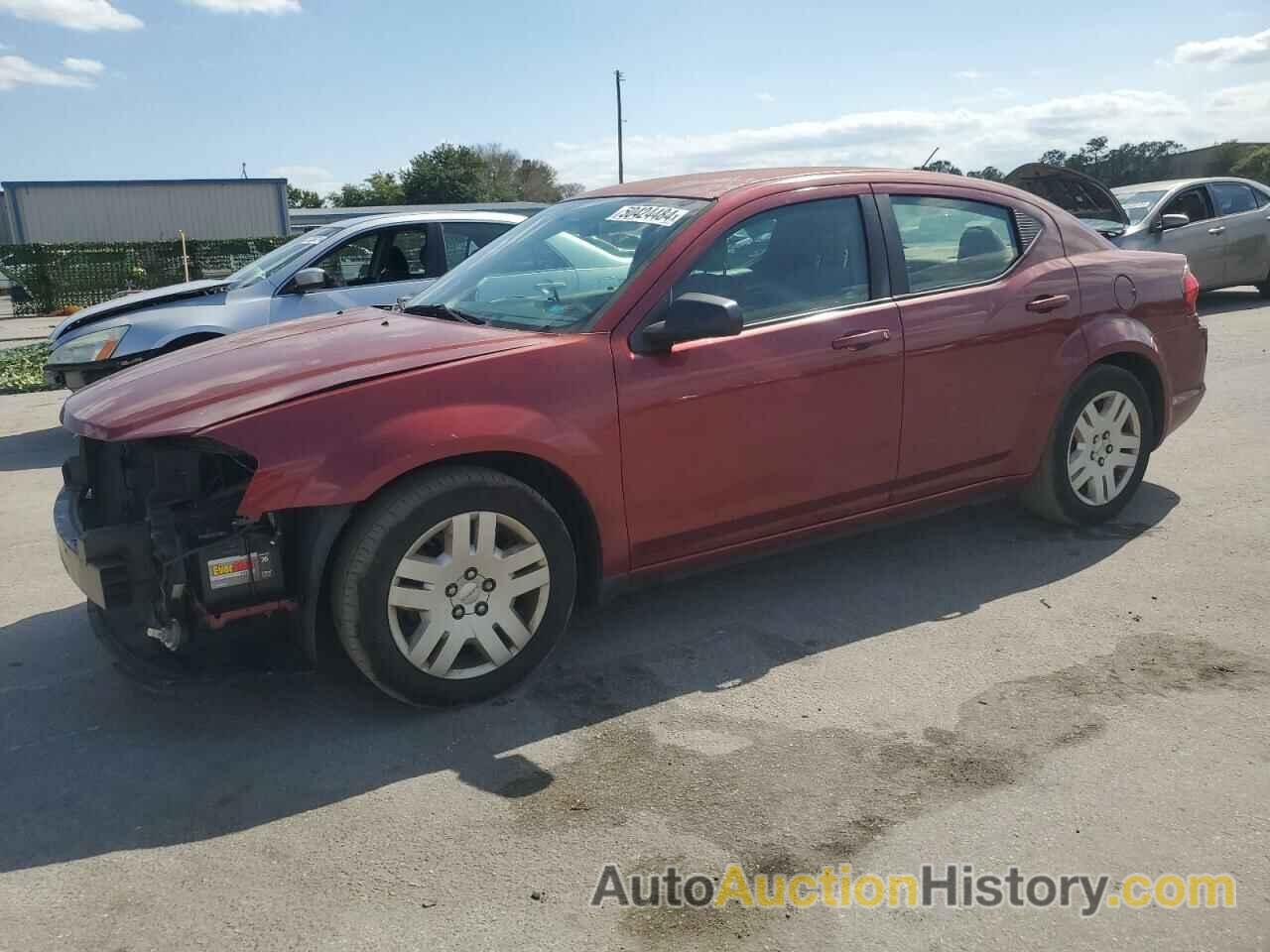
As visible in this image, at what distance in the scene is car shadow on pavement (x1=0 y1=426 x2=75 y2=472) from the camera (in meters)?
A: 7.36

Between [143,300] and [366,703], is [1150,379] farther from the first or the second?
[143,300]

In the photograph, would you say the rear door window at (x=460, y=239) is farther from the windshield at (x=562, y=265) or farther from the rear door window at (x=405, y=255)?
the windshield at (x=562, y=265)

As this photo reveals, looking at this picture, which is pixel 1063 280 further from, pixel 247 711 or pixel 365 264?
pixel 365 264

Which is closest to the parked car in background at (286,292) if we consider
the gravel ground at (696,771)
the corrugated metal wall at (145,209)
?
the gravel ground at (696,771)

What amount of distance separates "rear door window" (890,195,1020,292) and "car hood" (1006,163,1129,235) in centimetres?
623

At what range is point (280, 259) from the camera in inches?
322

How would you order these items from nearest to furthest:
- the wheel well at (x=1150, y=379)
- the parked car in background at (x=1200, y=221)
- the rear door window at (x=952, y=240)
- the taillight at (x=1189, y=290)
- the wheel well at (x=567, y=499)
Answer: the wheel well at (x=567, y=499) < the rear door window at (x=952, y=240) < the wheel well at (x=1150, y=379) < the taillight at (x=1189, y=290) < the parked car in background at (x=1200, y=221)

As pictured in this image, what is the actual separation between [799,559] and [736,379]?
1.33m

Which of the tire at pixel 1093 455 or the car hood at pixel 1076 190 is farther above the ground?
the car hood at pixel 1076 190

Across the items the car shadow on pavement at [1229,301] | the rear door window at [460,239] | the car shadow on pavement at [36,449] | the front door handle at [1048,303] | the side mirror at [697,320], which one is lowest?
the car shadow on pavement at [1229,301]

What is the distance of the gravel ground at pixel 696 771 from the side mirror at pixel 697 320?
1.18 meters

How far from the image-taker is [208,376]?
139 inches

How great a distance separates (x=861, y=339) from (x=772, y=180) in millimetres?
742

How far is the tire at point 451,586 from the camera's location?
3281 millimetres
